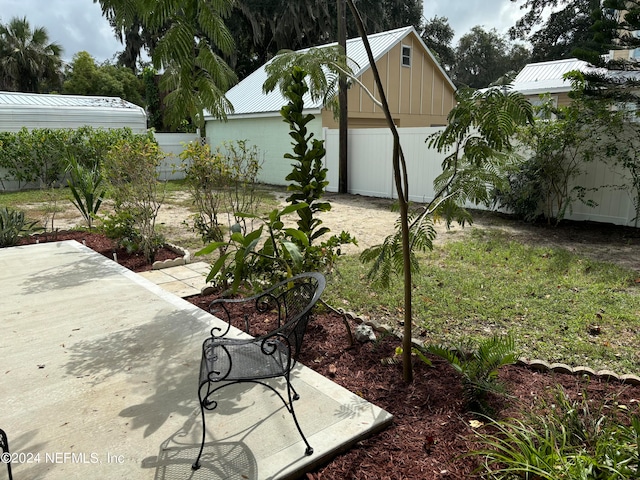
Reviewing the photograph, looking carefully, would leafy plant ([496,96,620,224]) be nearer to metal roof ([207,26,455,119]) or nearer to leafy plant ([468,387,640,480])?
leafy plant ([468,387,640,480])

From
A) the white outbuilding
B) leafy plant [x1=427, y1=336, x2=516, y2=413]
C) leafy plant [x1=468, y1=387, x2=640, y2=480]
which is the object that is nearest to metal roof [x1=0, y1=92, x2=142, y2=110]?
the white outbuilding

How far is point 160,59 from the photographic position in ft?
9.67

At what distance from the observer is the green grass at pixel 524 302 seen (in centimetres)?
384

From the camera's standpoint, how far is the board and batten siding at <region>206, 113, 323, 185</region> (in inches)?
643

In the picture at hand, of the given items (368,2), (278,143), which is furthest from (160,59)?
(368,2)

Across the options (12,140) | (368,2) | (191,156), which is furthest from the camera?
(368,2)

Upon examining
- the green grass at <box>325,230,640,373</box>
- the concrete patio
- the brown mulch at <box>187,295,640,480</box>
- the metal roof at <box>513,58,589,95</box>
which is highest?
the metal roof at <box>513,58,589,95</box>

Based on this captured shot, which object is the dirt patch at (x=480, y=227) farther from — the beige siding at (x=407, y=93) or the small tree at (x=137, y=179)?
the beige siding at (x=407, y=93)

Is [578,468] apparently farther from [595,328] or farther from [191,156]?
[191,156]

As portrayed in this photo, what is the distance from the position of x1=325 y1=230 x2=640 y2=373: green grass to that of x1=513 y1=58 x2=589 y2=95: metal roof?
30.9ft

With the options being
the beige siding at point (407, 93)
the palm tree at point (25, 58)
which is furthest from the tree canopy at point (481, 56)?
the palm tree at point (25, 58)

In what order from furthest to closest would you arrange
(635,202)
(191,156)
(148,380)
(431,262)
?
1. (635,202)
2. (431,262)
3. (191,156)
4. (148,380)

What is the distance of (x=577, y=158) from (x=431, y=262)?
4409 millimetres

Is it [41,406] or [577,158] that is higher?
[577,158]
